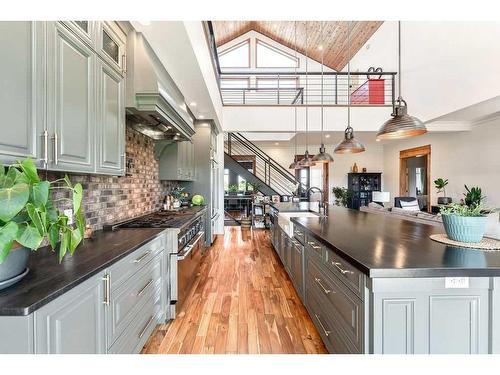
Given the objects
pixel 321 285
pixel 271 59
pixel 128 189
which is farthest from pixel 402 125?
pixel 271 59

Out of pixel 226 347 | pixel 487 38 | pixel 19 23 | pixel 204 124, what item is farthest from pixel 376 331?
pixel 487 38

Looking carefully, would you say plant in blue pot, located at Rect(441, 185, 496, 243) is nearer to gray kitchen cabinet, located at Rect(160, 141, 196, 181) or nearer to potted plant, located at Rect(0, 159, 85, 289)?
potted plant, located at Rect(0, 159, 85, 289)

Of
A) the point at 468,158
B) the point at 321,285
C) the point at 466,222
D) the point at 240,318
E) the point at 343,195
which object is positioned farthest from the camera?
the point at 343,195

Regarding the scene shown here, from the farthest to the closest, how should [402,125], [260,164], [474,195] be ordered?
1. [260,164]
2. [474,195]
3. [402,125]

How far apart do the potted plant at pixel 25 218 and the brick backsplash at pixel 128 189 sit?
0.94 m

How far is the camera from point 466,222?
1553mm

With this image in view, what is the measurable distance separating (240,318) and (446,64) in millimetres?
6146

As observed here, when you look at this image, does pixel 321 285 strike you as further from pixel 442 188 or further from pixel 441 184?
pixel 442 188

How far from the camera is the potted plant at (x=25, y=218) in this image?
84 cm

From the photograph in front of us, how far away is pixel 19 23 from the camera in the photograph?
3.64 ft

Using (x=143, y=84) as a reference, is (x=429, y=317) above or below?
below

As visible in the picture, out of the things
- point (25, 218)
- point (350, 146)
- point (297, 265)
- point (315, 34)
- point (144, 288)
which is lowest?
point (297, 265)

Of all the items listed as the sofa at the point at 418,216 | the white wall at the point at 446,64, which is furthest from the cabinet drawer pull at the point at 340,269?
the white wall at the point at 446,64
